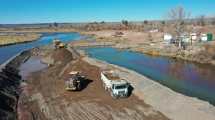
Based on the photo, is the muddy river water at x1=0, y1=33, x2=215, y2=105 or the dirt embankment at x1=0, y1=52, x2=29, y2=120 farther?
the muddy river water at x1=0, y1=33, x2=215, y2=105

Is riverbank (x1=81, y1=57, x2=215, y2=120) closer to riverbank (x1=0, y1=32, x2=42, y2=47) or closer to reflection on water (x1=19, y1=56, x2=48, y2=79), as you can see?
reflection on water (x1=19, y1=56, x2=48, y2=79)

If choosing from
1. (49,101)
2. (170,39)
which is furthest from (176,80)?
(170,39)

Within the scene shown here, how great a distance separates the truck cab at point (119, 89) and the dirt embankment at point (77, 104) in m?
0.68

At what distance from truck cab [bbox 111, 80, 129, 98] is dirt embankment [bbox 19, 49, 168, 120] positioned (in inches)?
26.9

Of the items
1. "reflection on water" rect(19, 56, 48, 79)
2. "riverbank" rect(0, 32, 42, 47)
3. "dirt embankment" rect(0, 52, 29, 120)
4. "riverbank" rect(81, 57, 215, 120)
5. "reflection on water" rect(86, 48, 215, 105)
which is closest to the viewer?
"riverbank" rect(81, 57, 215, 120)

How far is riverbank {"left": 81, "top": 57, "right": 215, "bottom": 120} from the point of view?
2643 cm

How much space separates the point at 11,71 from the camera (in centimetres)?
5275

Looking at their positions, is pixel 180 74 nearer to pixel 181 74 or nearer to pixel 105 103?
pixel 181 74

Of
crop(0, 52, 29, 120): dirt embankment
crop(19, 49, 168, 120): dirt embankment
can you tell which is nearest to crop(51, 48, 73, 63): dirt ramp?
Answer: crop(0, 52, 29, 120): dirt embankment

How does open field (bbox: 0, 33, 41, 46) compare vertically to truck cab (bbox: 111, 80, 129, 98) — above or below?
above

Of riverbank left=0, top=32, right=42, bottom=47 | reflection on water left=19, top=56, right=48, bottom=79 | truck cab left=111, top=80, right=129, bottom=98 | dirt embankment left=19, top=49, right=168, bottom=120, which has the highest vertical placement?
riverbank left=0, top=32, right=42, bottom=47

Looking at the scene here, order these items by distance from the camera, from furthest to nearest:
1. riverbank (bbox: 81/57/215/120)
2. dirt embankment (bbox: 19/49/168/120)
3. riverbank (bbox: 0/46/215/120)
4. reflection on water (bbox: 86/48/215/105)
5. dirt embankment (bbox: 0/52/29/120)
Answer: reflection on water (bbox: 86/48/215/105) → dirt embankment (bbox: 0/52/29/120) → dirt embankment (bbox: 19/49/168/120) → riverbank (bbox: 0/46/215/120) → riverbank (bbox: 81/57/215/120)

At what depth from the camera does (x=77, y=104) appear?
3222cm

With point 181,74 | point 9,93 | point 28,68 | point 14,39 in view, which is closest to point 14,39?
point 14,39
